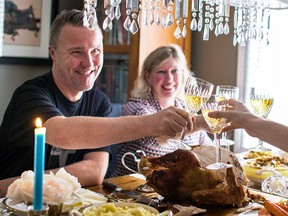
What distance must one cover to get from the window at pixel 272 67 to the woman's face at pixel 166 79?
2.03 feet

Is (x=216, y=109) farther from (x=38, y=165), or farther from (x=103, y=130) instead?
(x=38, y=165)

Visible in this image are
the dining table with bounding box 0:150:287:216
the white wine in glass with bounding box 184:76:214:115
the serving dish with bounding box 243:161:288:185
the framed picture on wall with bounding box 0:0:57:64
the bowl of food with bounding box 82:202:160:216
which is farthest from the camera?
the framed picture on wall with bounding box 0:0:57:64

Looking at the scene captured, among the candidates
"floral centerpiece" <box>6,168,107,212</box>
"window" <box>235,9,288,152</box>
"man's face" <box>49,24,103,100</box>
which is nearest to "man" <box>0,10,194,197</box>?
"man's face" <box>49,24,103,100</box>

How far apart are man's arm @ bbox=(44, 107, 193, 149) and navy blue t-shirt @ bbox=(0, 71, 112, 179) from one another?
0.16m

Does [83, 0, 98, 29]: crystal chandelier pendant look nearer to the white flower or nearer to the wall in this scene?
the white flower

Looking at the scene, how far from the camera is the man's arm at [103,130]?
1491 millimetres

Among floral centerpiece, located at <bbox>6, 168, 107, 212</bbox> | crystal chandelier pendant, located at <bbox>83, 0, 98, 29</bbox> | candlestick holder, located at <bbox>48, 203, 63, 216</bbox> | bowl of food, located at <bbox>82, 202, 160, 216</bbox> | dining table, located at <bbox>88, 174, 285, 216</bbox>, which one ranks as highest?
crystal chandelier pendant, located at <bbox>83, 0, 98, 29</bbox>

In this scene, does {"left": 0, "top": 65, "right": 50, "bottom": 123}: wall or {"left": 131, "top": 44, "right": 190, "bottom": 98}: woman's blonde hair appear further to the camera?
{"left": 0, "top": 65, "right": 50, "bottom": 123}: wall

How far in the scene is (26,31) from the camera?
10.9 feet

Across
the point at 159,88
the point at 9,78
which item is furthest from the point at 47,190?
the point at 9,78

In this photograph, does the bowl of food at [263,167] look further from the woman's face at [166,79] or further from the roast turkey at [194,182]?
the woman's face at [166,79]

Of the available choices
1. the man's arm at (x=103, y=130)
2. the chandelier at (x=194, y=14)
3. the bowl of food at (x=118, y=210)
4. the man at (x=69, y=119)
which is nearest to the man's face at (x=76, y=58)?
the man at (x=69, y=119)

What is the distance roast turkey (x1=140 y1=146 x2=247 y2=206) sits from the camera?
1326mm

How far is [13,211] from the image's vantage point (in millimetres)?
1177
